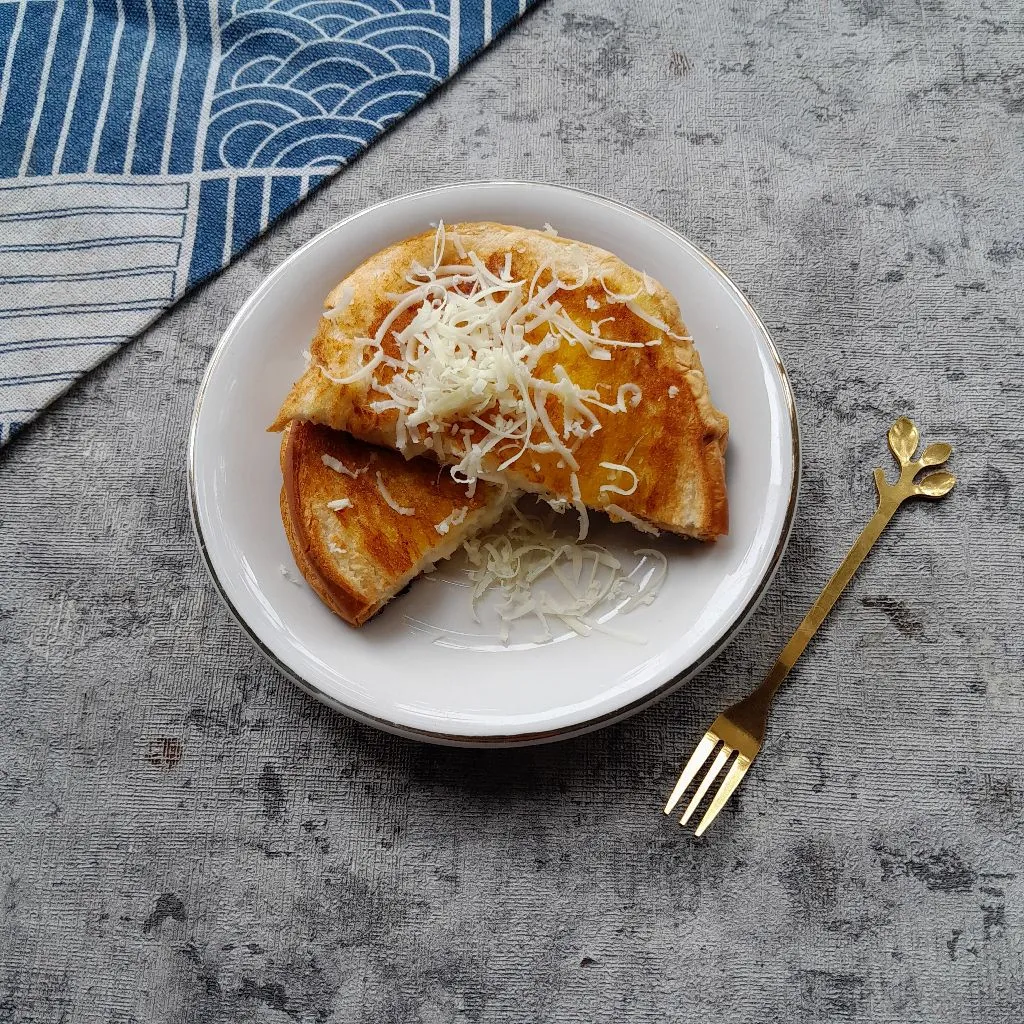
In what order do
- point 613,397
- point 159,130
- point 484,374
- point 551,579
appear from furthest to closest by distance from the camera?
point 159,130 → point 551,579 → point 613,397 → point 484,374

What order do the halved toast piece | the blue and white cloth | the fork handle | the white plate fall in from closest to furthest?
the white plate → the halved toast piece → the fork handle → the blue and white cloth

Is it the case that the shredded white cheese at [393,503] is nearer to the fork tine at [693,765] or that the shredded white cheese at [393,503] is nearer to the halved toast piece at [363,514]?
the halved toast piece at [363,514]

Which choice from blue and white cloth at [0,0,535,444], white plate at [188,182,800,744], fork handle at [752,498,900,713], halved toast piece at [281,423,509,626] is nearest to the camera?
white plate at [188,182,800,744]

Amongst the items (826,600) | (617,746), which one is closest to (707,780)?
(617,746)

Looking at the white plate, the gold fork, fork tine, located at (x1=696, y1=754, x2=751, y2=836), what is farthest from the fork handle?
the white plate

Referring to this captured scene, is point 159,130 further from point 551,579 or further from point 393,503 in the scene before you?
point 551,579

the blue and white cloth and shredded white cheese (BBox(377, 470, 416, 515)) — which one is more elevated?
the blue and white cloth

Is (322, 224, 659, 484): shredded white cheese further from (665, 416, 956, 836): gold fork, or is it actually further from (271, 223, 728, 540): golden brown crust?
(665, 416, 956, 836): gold fork

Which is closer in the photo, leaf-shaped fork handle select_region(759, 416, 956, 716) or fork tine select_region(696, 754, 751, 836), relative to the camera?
fork tine select_region(696, 754, 751, 836)
